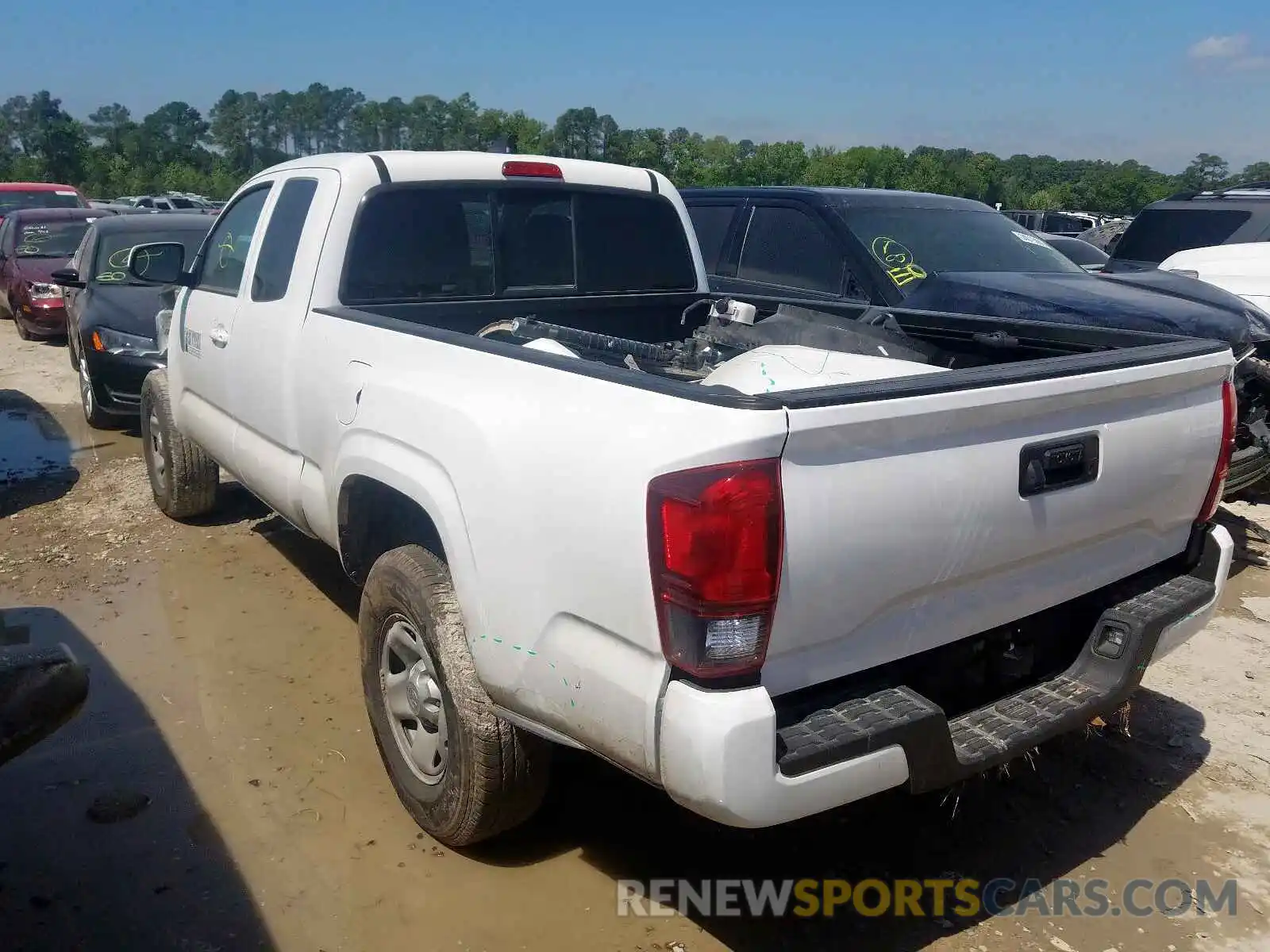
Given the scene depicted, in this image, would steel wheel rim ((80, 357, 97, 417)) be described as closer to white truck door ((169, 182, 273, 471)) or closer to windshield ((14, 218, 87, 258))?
white truck door ((169, 182, 273, 471))

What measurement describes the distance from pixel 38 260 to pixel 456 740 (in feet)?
41.4

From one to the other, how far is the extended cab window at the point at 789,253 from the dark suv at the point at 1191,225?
4.36m

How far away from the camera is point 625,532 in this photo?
2.21 metres

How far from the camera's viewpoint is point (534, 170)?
14.5ft

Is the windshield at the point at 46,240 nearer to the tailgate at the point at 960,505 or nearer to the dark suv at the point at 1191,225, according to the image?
the dark suv at the point at 1191,225

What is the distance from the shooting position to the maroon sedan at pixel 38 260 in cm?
1252

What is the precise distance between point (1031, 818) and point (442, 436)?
7.41 ft

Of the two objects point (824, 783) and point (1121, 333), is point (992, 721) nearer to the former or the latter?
point (824, 783)

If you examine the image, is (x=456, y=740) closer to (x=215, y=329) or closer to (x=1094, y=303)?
(x=215, y=329)

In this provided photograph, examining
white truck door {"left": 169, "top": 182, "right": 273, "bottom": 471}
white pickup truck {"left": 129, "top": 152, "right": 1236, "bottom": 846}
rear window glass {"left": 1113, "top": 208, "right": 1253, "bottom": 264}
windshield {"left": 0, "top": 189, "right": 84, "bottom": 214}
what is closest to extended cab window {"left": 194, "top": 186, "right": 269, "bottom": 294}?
white truck door {"left": 169, "top": 182, "right": 273, "bottom": 471}

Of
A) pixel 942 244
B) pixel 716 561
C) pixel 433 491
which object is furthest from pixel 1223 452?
pixel 942 244

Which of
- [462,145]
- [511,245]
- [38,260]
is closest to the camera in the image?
[511,245]

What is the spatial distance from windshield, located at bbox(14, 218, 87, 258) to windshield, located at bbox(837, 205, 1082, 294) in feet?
35.0

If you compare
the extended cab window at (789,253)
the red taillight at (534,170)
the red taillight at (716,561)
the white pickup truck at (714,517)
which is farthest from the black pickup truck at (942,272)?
the red taillight at (716,561)
